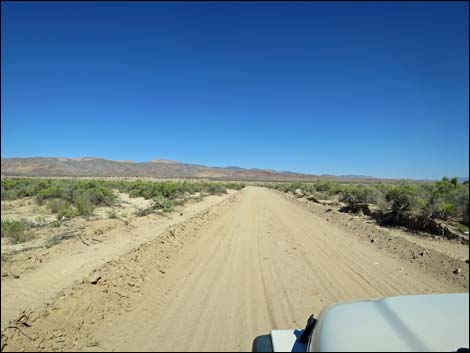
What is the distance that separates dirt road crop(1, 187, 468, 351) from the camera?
3664mm

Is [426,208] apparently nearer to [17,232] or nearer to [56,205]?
[17,232]

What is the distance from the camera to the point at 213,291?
556cm

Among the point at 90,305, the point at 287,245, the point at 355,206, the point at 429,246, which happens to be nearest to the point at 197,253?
the point at 287,245

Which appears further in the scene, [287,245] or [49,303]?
[287,245]

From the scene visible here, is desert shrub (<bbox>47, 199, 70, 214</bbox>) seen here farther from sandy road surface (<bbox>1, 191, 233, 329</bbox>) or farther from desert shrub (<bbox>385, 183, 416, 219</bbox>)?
desert shrub (<bbox>385, 183, 416, 219</bbox>)

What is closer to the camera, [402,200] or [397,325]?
[397,325]

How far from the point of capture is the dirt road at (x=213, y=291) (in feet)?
12.0

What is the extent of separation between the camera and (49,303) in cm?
510

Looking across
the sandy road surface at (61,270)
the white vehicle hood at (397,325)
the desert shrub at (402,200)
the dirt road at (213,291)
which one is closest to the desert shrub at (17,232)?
the sandy road surface at (61,270)

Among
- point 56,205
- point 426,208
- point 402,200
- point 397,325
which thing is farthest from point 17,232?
point 402,200

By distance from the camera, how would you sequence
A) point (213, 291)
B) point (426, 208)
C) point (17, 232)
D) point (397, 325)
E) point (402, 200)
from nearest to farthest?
point (397, 325) < point (213, 291) < point (17, 232) < point (426, 208) < point (402, 200)

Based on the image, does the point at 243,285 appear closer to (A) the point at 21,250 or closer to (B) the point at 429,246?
(A) the point at 21,250

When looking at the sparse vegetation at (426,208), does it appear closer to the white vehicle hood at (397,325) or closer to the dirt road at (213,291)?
the dirt road at (213,291)

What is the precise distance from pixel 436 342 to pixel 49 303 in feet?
17.9
